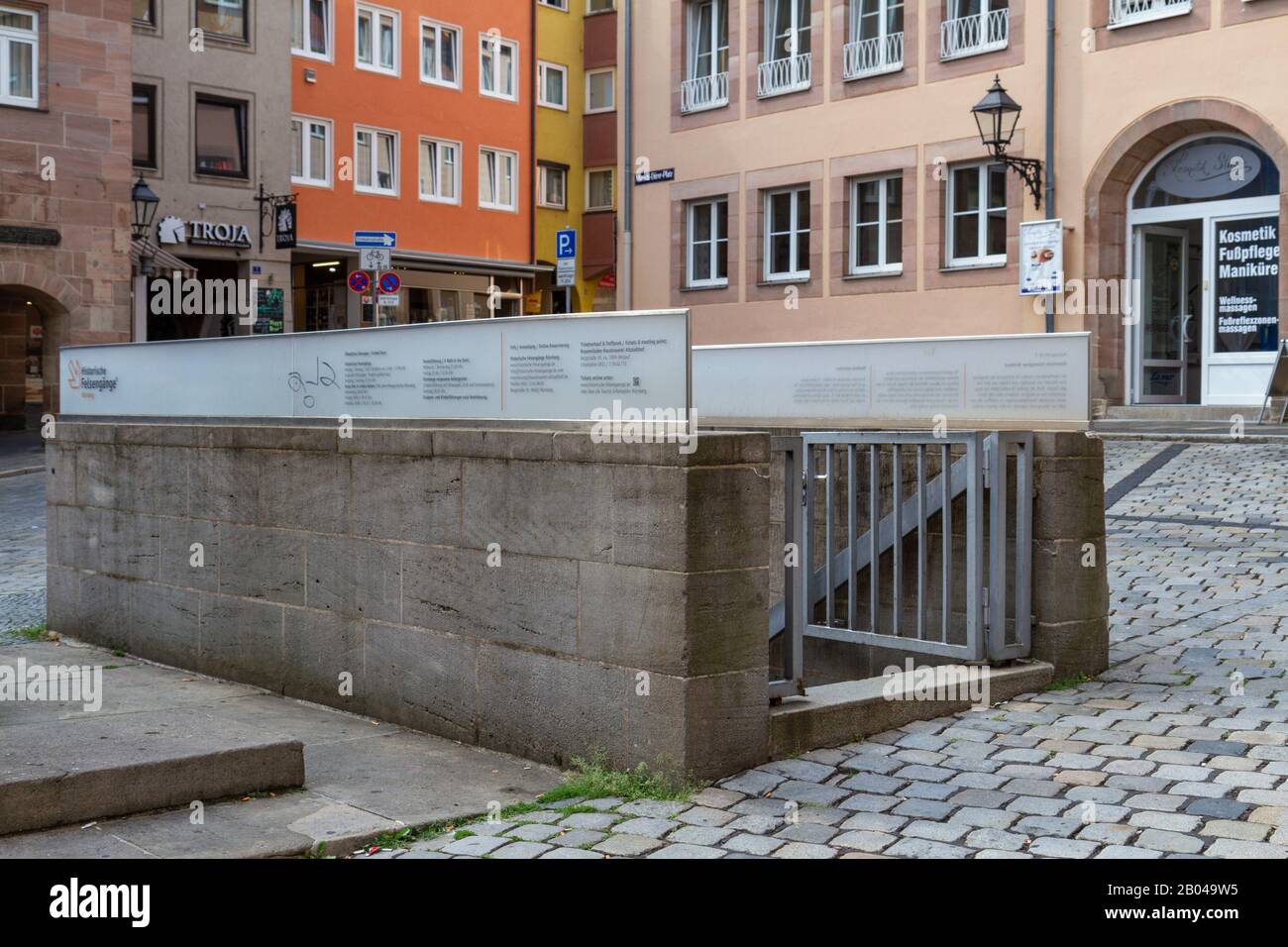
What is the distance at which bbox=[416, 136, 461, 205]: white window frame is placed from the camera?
3938 cm

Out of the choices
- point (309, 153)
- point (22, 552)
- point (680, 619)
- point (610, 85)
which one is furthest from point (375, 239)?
point (610, 85)

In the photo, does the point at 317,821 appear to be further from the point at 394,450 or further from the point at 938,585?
the point at 938,585

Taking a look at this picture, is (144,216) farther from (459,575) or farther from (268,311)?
(459,575)

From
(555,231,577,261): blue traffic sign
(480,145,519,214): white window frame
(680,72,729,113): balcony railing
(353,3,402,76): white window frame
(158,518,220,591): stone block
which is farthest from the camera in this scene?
(480,145,519,214): white window frame

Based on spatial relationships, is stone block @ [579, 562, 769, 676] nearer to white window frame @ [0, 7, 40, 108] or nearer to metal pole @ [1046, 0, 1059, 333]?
metal pole @ [1046, 0, 1059, 333]

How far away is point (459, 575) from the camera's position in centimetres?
691

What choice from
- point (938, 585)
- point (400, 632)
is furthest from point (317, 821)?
point (938, 585)

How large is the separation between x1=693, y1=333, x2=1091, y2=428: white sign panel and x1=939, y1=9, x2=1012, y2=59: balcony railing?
1901 cm

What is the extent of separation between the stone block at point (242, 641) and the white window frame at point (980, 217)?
2031 centimetres

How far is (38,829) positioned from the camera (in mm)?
5266

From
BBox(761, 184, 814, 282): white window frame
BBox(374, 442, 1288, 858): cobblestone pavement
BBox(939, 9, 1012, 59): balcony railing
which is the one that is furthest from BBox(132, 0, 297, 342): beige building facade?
BBox(374, 442, 1288, 858): cobblestone pavement

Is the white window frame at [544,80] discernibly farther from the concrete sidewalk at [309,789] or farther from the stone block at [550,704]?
the stone block at [550,704]
